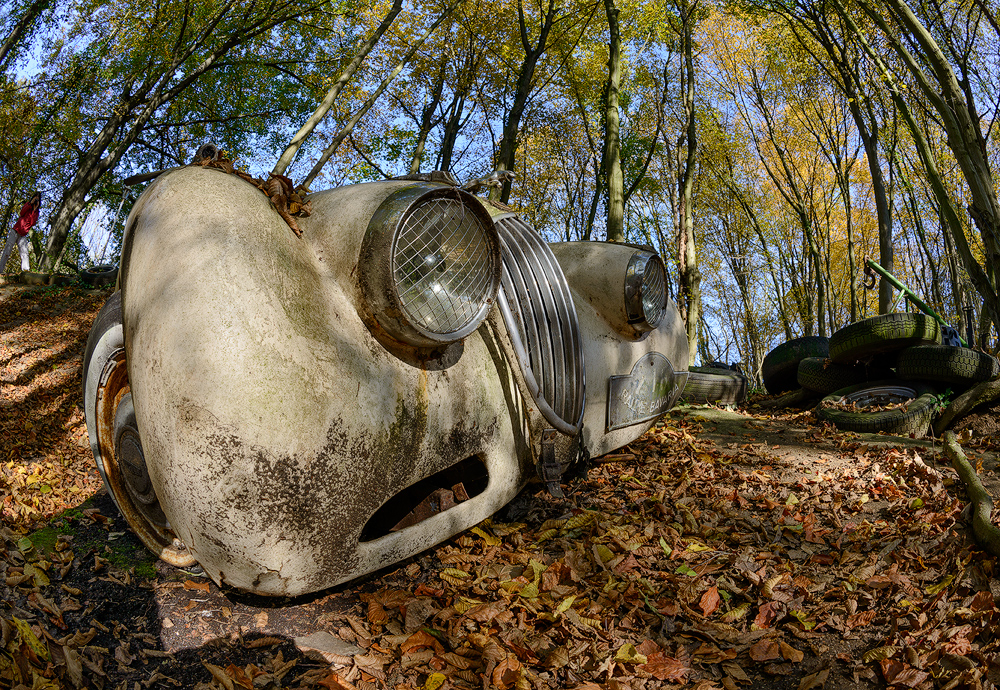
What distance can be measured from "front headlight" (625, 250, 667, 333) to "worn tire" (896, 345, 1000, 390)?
13.3 ft

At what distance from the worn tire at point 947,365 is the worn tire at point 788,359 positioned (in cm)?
219

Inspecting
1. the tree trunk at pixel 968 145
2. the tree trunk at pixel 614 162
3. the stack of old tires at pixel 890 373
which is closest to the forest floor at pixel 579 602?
the stack of old tires at pixel 890 373

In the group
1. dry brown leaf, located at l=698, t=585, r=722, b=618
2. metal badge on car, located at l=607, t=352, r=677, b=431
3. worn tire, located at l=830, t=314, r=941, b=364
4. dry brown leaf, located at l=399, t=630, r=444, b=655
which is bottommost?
dry brown leaf, located at l=399, t=630, r=444, b=655

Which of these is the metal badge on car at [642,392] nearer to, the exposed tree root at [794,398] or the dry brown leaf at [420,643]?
the dry brown leaf at [420,643]

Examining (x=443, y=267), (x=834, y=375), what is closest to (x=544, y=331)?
(x=443, y=267)

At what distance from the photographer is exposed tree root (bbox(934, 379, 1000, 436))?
17.9 ft

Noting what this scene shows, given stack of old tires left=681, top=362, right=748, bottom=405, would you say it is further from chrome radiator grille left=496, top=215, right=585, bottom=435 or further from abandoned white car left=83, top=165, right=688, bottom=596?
abandoned white car left=83, top=165, right=688, bottom=596

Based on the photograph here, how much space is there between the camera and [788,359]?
8.62 meters

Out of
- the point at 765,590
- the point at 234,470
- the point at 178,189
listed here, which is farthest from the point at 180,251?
the point at 765,590

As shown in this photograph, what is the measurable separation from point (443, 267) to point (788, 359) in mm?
7677

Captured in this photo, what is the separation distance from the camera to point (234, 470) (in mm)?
1787

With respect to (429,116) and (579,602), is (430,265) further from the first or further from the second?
(429,116)

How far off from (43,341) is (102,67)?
958cm

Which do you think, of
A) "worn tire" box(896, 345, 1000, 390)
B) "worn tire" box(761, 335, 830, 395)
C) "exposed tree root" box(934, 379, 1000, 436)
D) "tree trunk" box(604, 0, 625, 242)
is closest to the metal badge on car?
"exposed tree root" box(934, 379, 1000, 436)
